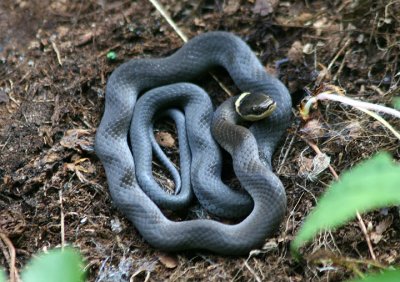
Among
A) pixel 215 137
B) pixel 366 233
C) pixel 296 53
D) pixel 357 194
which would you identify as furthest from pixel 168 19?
pixel 357 194

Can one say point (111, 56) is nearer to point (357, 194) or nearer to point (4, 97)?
point (4, 97)

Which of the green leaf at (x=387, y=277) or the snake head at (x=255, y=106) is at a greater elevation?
the green leaf at (x=387, y=277)

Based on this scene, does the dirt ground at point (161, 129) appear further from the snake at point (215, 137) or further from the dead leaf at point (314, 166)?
the snake at point (215, 137)

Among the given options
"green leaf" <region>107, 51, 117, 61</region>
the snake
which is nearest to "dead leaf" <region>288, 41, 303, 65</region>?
the snake

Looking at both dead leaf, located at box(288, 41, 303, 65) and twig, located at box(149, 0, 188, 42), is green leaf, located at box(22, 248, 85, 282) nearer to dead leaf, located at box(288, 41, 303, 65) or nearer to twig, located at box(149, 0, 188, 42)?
dead leaf, located at box(288, 41, 303, 65)

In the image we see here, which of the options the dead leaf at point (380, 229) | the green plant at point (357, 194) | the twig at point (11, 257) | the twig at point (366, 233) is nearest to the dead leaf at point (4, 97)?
the twig at point (11, 257)

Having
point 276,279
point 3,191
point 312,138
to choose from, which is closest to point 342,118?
point 312,138
